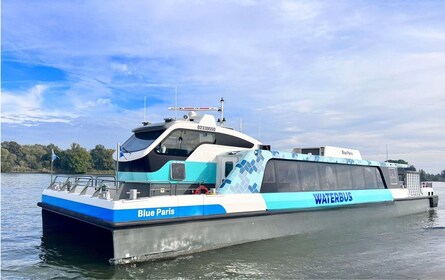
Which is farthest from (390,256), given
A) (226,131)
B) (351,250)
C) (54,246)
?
(54,246)

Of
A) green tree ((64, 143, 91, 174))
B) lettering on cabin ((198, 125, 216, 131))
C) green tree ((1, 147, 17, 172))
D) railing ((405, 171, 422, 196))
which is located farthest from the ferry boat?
green tree ((1, 147, 17, 172))

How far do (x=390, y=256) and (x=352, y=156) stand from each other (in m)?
5.89

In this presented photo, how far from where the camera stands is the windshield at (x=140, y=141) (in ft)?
31.4

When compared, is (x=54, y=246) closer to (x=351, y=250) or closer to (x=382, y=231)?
(x=351, y=250)

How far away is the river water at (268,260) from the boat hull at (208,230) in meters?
0.20

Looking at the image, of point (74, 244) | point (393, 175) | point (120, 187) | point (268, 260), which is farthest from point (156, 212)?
point (393, 175)

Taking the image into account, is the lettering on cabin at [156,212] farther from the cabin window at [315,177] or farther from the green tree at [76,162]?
the green tree at [76,162]

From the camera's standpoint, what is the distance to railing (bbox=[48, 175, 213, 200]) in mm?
8555

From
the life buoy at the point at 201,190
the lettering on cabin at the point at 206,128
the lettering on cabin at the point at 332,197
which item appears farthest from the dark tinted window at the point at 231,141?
the lettering on cabin at the point at 332,197

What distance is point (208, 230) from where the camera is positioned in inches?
341

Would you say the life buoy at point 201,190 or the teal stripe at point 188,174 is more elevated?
the teal stripe at point 188,174

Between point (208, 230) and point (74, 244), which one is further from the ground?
point (208, 230)

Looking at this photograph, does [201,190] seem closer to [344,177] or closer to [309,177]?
[309,177]

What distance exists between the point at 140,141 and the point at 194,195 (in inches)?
90.8
